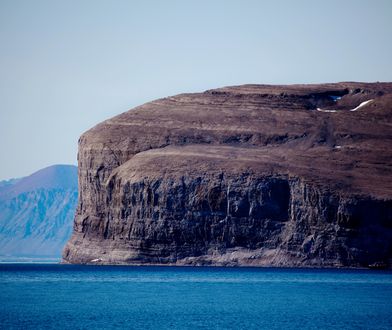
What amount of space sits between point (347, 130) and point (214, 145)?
17.2m

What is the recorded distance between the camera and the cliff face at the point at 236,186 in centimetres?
→ 11988

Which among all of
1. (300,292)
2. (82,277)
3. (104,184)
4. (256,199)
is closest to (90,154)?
(104,184)

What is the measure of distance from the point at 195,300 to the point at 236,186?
1937 inches

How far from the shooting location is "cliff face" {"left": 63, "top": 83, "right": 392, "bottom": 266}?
393 ft

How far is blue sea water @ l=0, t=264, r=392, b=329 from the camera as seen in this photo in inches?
2429

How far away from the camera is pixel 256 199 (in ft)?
402

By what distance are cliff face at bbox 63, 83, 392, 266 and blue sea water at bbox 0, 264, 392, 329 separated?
11.0 meters

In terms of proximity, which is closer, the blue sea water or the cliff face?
the blue sea water

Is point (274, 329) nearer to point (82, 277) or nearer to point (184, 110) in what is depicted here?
point (82, 277)

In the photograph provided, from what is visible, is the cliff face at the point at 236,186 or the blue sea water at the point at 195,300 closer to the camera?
the blue sea water at the point at 195,300

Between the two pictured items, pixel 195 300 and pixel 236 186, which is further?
pixel 236 186

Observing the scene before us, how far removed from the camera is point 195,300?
74688 mm

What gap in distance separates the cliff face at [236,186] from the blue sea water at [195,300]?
11043 millimetres

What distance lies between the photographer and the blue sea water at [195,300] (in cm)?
6169
